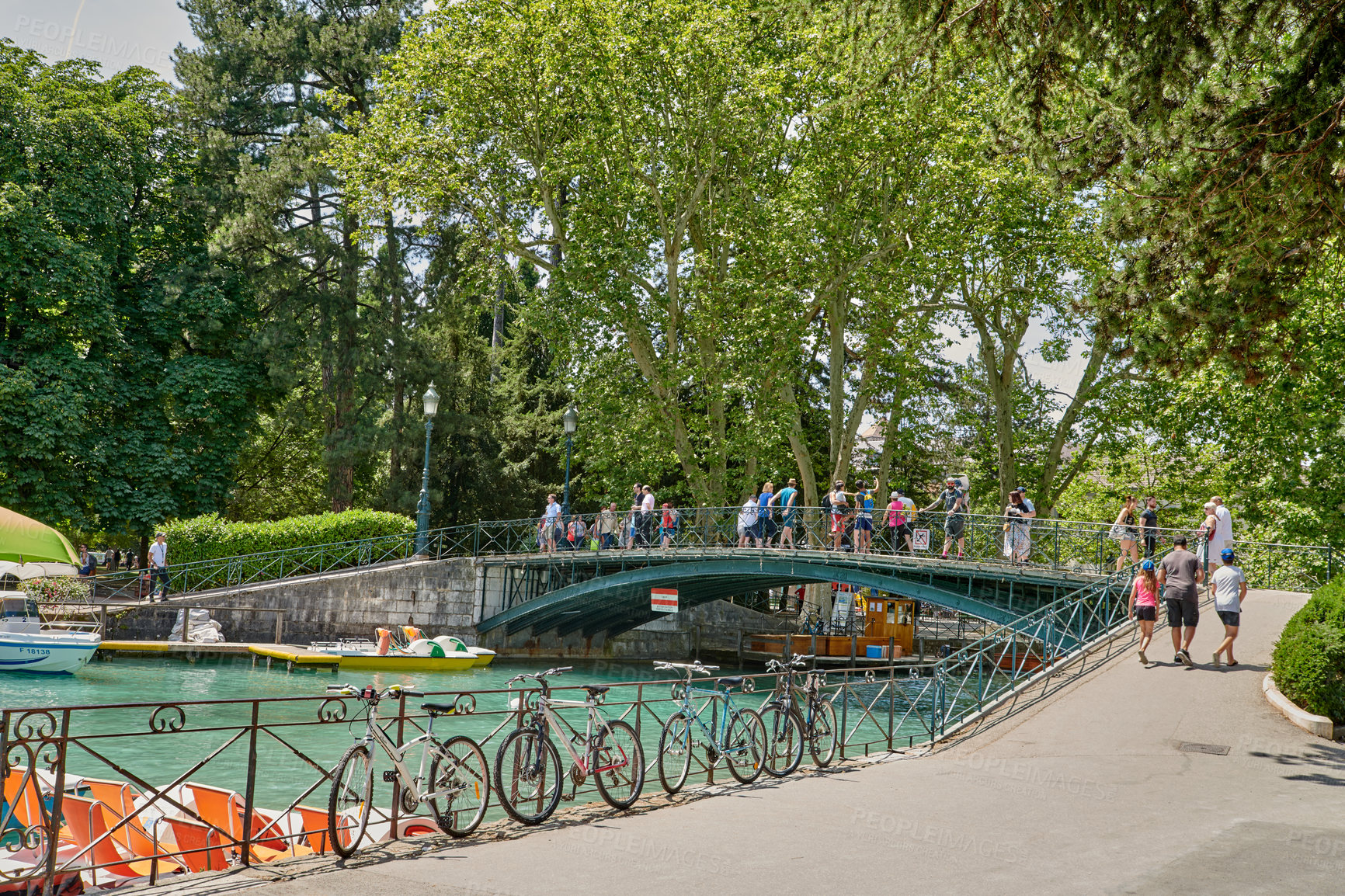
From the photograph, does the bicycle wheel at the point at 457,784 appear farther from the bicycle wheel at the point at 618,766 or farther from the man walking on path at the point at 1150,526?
the man walking on path at the point at 1150,526

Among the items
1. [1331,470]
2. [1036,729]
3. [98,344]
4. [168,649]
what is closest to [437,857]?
[1036,729]

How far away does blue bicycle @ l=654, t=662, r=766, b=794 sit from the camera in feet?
28.2

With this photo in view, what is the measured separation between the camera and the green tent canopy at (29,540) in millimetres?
13228

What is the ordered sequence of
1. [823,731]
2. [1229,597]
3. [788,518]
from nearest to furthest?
[823,731] → [1229,597] → [788,518]

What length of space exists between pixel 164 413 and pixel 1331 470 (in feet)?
97.9

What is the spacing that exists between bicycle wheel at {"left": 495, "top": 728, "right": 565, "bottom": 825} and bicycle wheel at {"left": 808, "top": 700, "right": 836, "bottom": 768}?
3.34 meters

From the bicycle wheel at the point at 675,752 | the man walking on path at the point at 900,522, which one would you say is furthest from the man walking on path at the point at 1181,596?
the man walking on path at the point at 900,522

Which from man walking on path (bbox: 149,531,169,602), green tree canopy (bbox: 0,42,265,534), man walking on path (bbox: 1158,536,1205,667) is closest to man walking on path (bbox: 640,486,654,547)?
man walking on path (bbox: 149,531,169,602)

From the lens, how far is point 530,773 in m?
7.25

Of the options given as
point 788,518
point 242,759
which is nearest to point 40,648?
A: point 242,759

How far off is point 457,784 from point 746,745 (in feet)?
10.3

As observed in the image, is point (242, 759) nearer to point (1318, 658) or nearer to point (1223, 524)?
point (1318, 658)

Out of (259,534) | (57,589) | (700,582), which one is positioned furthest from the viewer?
Answer: (259,534)

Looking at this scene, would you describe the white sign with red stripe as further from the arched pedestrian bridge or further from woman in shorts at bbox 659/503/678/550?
woman in shorts at bbox 659/503/678/550
